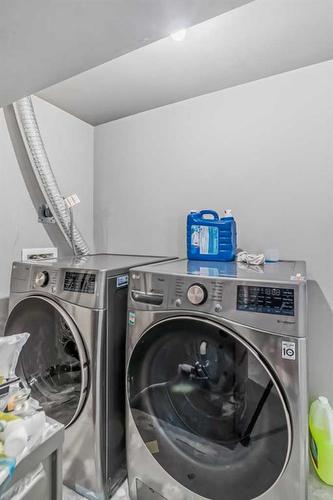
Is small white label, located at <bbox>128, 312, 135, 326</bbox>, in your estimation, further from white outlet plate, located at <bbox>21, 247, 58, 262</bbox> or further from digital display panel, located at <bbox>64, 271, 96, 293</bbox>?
white outlet plate, located at <bbox>21, 247, 58, 262</bbox>

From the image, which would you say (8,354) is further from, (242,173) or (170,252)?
(242,173)

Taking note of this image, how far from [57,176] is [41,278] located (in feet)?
3.23

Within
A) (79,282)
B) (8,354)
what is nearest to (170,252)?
(79,282)

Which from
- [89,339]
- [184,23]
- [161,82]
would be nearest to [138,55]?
[161,82]

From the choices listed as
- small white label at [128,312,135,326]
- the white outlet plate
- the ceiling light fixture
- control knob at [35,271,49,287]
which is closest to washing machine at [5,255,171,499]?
control knob at [35,271,49,287]

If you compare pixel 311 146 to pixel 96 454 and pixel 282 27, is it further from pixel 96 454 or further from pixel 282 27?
pixel 96 454

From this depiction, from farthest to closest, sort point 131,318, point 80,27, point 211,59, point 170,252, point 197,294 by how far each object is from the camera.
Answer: point 170,252
point 211,59
point 131,318
point 197,294
point 80,27

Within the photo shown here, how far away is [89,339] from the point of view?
1.25 meters

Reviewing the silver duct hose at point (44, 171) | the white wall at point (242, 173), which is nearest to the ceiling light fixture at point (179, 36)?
the white wall at point (242, 173)

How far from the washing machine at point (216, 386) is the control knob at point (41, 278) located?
48 cm

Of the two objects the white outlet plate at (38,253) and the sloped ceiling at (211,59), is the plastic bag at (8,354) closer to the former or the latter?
the white outlet plate at (38,253)

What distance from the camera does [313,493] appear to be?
1.30 metres

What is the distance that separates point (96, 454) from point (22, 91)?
168cm

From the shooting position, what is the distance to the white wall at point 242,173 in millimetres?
1585
